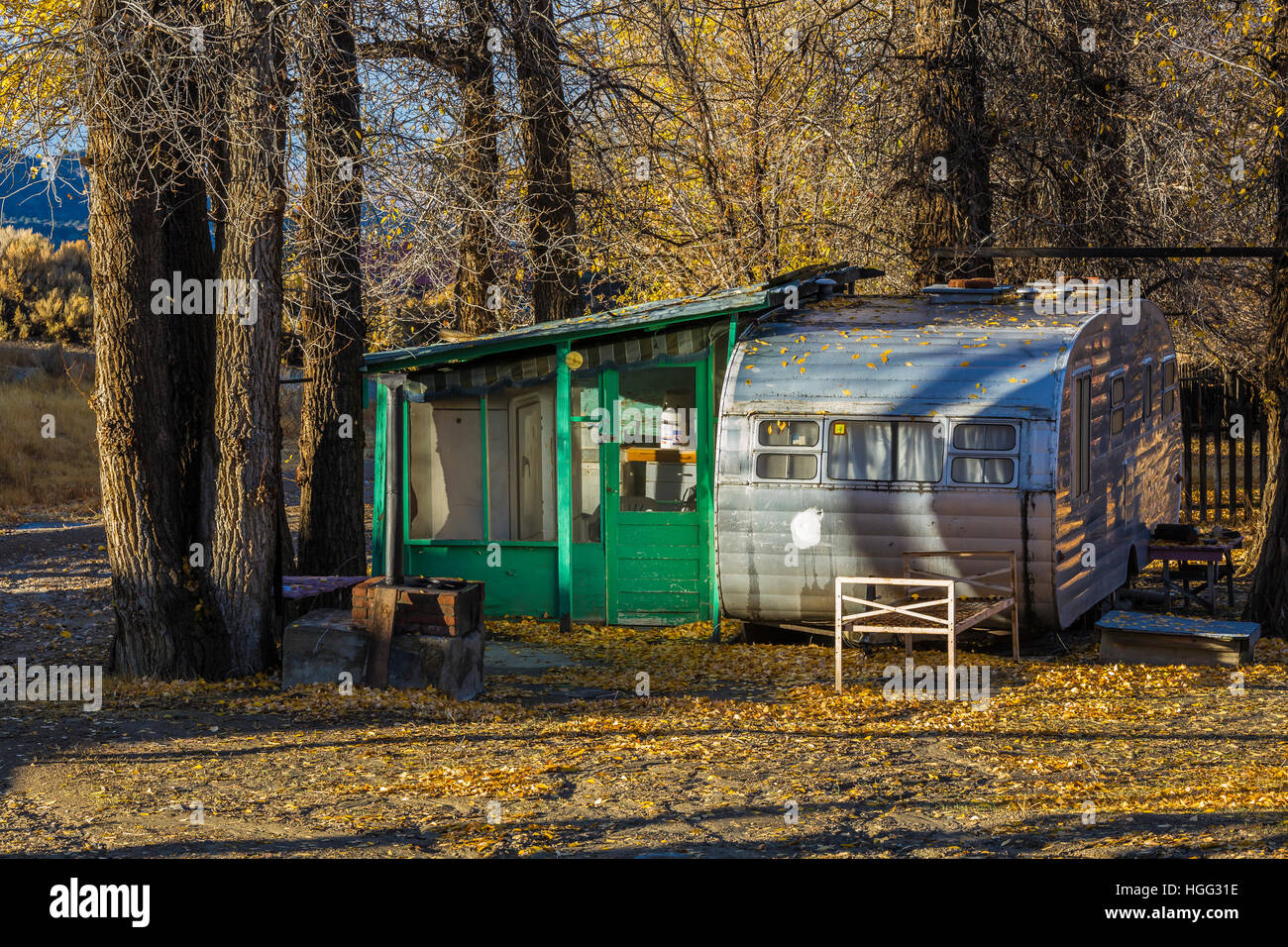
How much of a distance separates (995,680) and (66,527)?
594 inches

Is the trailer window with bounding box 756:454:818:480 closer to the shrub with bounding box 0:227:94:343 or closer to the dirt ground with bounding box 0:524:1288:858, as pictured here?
the dirt ground with bounding box 0:524:1288:858

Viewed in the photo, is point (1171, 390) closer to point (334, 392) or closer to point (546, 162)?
point (546, 162)

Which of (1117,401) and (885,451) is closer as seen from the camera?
(885,451)

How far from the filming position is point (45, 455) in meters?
26.3

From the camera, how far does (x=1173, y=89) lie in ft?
47.2

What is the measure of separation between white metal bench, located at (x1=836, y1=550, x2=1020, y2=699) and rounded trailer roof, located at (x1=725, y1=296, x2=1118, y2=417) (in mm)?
1190

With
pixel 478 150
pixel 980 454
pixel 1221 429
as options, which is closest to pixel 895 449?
pixel 980 454

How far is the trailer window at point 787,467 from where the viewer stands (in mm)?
11305

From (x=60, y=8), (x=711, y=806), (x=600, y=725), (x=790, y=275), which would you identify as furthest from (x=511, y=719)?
(x=60, y=8)

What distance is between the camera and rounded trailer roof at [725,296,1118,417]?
10.9 meters
